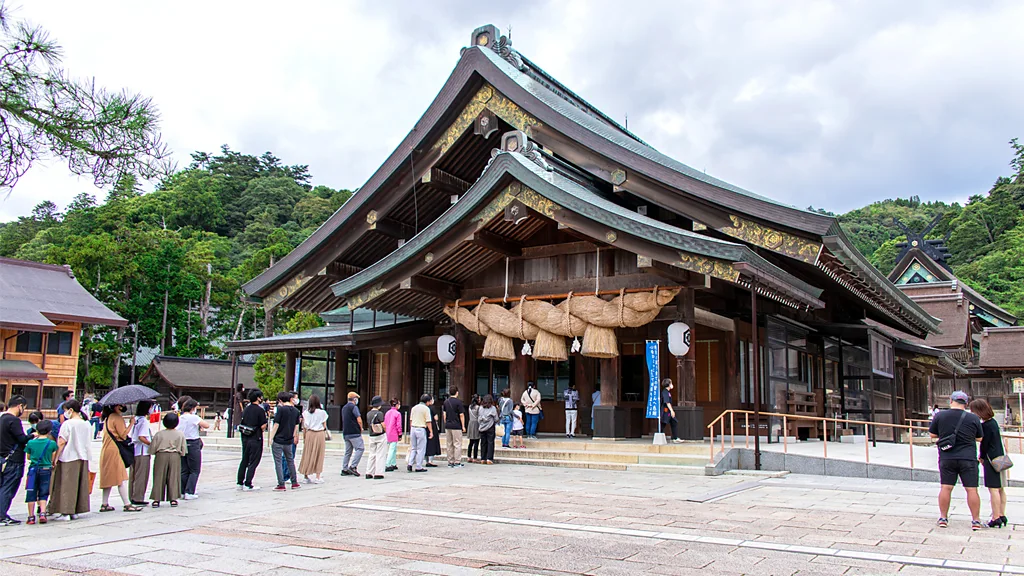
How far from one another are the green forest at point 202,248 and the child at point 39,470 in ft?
75.1

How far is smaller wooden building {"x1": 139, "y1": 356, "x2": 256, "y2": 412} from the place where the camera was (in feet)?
126

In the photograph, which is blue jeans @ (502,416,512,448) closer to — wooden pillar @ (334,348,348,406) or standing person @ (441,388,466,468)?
standing person @ (441,388,466,468)

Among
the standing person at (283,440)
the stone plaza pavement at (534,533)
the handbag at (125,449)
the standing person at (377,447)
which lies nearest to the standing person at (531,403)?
the standing person at (377,447)

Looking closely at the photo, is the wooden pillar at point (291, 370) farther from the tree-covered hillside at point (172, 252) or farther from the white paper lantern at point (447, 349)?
the tree-covered hillside at point (172, 252)

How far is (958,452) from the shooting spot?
7.40m

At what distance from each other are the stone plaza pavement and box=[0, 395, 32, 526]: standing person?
0.34m

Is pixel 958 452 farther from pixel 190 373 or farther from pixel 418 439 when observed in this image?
pixel 190 373

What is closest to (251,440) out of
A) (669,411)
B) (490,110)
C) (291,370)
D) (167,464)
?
(167,464)

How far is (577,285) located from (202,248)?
4263 cm

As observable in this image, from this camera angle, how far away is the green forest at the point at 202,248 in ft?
137

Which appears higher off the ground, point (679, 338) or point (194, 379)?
point (679, 338)

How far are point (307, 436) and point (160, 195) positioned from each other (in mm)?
62173

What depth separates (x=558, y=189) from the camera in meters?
13.6

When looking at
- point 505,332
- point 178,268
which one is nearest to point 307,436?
point 505,332
